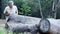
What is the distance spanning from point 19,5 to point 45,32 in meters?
10.9

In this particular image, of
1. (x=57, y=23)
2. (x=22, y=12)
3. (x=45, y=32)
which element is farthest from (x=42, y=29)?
(x=22, y=12)

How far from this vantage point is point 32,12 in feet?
53.9

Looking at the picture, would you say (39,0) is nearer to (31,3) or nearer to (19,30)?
(31,3)

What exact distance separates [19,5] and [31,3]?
0.95 metres

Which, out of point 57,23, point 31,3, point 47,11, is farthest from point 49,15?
point 57,23

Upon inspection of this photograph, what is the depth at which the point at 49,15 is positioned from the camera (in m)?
16.3

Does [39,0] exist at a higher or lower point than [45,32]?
higher

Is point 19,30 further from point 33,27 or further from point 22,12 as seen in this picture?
point 22,12

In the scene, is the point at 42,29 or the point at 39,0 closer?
the point at 42,29

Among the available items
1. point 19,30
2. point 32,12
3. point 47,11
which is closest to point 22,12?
point 32,12

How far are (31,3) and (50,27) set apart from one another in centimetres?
1068

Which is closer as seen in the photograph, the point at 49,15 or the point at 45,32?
the point at 45,32

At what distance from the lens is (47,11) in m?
16.7

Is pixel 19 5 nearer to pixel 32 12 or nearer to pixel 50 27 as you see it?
pixel 32 12
